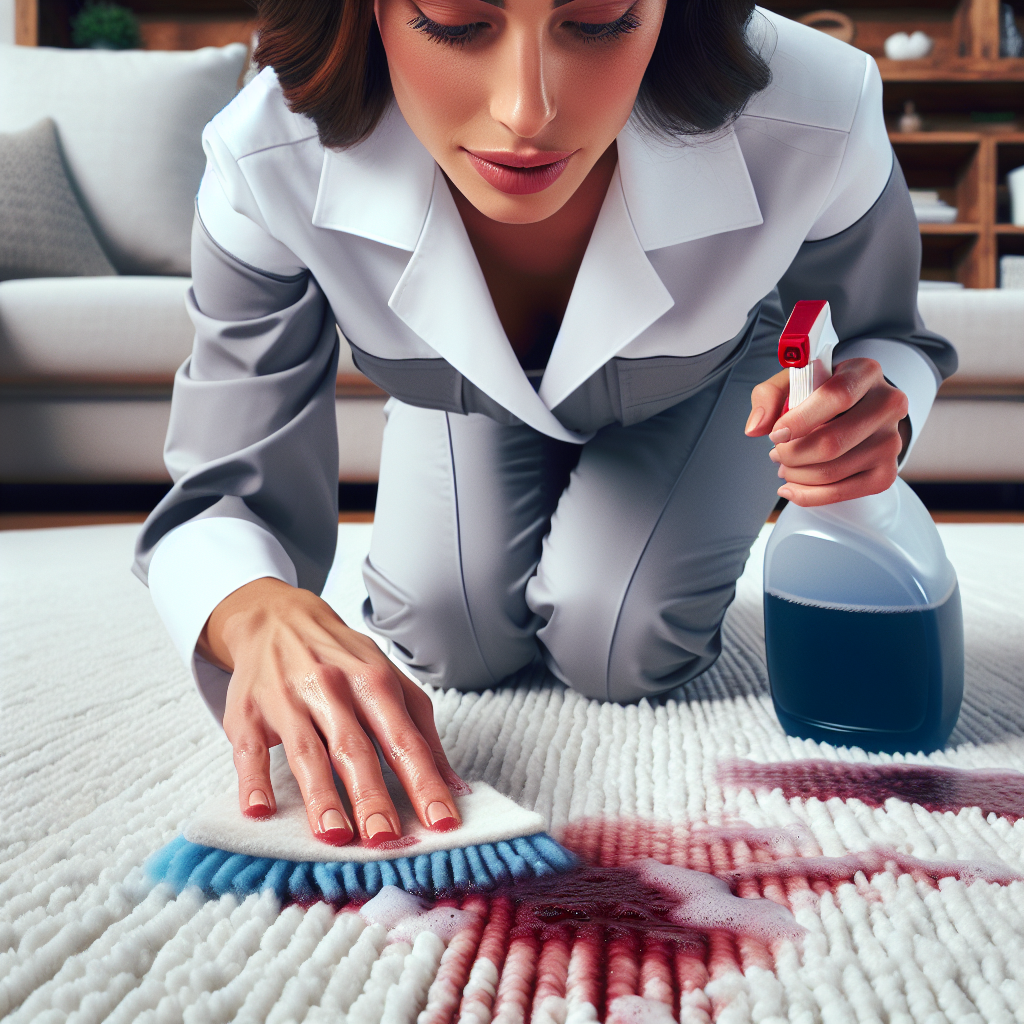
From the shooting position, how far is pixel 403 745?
0.45 m

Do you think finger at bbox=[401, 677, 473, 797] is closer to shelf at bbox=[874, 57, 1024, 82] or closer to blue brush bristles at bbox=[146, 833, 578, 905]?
blue brush bristles at bbox=[146, 833, 578, 905]

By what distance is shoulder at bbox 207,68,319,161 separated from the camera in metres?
0.56

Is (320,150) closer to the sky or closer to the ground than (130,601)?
closer to the sky

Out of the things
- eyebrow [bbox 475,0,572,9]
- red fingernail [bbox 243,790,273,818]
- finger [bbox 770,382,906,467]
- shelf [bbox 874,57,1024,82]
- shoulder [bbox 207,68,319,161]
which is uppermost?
shelf [bbox 874,57,1024,82]

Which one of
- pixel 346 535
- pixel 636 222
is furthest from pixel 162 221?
pixel 636 222

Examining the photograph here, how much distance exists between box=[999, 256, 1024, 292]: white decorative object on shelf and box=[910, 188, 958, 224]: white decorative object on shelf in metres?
0.19

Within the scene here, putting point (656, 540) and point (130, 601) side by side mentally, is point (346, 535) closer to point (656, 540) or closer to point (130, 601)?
point (130, 601)

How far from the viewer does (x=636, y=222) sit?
552 mm

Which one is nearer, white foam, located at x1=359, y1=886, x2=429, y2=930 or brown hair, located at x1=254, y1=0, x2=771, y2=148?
white foam, located at x1=359, y1=886, x2=429, y2=930

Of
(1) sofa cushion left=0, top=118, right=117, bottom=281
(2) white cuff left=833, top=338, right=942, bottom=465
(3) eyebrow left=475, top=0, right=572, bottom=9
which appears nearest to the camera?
(3) eyebrow left=475, top=0, right=572, bottom=9

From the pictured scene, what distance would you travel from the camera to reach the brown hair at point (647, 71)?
1.71 feet

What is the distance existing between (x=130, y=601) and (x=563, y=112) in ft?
2.57

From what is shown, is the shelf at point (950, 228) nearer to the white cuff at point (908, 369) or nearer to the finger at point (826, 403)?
the white cuff at point (908, 369)

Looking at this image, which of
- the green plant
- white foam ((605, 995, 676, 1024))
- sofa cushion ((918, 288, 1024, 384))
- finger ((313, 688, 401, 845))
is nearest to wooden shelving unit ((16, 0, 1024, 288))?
the green plant
